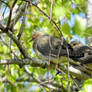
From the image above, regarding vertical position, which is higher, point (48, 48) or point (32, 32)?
point (32, 32)

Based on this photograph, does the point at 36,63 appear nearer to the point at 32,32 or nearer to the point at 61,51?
the point at 61,51

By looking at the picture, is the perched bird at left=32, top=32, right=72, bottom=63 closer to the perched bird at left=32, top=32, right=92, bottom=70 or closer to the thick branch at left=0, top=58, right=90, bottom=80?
the perched bird at left=32, top=32, right=92, bottom=70

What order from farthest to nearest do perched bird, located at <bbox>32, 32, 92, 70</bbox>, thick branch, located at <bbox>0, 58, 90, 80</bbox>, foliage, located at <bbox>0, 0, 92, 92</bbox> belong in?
perched bird, located at <bbox>32, 32, 92, 70</bbox>, thick branch, located at <bbox>0, 58, 90, 80</bbox>, foliage, located at <bbox>0, 0, 92, 92</bbox>

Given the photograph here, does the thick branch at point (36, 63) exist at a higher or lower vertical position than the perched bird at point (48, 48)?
lower

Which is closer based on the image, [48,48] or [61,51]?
[61,51]

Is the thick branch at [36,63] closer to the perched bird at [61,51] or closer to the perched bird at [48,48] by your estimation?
the perched bird at [61,51]

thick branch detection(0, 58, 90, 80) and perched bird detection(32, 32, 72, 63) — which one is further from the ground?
perched bird detection(32, 32, 72, 63)

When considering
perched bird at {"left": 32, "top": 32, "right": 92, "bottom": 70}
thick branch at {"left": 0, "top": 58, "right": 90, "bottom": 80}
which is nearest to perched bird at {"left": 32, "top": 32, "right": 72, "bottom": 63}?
perched bird at {"left": 32, "top": 32, "right": 92, "bottom": 70}

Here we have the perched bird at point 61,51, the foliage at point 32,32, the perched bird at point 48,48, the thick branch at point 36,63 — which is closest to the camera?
the foliage at point 32,32

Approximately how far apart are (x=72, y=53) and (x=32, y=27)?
6.24 ft

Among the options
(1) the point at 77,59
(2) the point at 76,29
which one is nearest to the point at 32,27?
(1) the point at 77,59

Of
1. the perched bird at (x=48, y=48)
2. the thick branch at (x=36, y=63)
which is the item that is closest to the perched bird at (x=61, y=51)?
the perched bird at (x=48, y=48)

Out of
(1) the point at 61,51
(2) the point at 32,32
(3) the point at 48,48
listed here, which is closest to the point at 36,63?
(1) the point at 61,51

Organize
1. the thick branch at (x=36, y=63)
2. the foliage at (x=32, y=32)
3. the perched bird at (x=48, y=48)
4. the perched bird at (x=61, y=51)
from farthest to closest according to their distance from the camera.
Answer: the perched bird at (x=48, y=48)
the perched bird at (x=61, y=51)
the thick branch at (x=36, y=63)
the foliage at (x=32, y=32)
